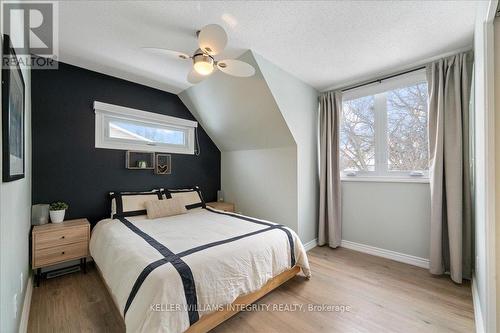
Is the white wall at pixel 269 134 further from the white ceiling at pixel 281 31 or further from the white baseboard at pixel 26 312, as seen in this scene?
the white baseboard at pixel 26 312

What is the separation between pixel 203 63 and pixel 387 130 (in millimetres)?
2531

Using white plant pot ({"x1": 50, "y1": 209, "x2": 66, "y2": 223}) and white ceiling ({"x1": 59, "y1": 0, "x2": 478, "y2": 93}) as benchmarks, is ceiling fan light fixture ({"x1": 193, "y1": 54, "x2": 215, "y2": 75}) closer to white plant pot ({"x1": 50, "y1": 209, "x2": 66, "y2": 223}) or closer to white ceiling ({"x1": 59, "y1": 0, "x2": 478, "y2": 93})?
white ceiling ({"x1": 59, "y1": 0, "x2": 478, "y2": 93})

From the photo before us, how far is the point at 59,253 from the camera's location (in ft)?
7.28

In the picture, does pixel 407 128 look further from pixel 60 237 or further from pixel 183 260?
pixel 60 237

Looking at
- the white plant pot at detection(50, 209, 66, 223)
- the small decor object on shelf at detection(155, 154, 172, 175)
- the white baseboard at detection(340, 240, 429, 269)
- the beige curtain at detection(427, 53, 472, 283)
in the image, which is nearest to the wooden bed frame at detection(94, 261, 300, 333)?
the white plant pot at detection(50, 209, 66, 223)

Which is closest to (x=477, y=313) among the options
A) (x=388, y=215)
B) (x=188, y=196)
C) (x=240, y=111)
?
(x=388, y=215)

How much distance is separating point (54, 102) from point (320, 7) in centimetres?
302

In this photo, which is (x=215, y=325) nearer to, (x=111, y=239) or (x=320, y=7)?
(x=111, y=239)

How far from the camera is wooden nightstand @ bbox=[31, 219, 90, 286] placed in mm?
2107

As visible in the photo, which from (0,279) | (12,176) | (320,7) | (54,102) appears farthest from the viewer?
(54,102)

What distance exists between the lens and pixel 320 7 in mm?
1683

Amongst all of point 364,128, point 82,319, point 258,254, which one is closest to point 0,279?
point 82,319

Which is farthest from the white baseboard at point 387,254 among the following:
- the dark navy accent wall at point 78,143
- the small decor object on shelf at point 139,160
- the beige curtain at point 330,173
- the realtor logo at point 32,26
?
the realtor logo at point 32,26

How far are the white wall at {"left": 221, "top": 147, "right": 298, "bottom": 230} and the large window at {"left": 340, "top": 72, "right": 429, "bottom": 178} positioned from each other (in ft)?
3.02
